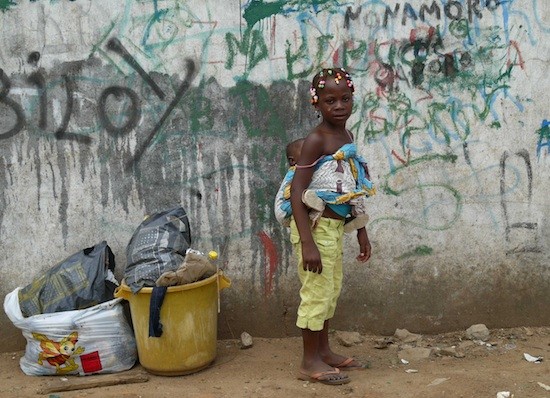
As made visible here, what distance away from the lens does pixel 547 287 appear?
5355 mm

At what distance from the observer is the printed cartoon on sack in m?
4.64

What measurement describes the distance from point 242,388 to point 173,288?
68 cm

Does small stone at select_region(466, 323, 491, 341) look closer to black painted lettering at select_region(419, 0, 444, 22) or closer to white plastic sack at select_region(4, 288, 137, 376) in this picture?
black painted lettering at select_region(419, 0, 444, 22)

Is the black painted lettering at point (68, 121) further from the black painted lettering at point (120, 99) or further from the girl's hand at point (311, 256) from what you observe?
the girl's hand at point (311, 256)

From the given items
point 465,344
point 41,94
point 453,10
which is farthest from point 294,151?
point 465,344

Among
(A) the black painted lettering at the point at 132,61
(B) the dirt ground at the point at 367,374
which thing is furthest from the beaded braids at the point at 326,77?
(B) the dirt ground at the point at 367,374

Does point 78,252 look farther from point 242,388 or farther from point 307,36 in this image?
point 307,36

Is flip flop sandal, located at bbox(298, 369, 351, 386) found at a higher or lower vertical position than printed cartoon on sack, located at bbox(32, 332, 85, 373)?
lower

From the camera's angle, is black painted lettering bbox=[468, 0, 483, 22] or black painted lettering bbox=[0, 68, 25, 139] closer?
black painted lettering bbox=[0, 68, 25, 139]

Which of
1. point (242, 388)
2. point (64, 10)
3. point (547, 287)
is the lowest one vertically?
point (242, 388)

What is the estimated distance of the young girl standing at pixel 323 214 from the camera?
427 cm

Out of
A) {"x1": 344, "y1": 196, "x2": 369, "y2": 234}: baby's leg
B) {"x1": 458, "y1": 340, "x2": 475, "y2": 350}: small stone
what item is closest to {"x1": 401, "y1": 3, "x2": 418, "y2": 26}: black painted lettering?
{"x1": 344, "y1": 196, "x2": 369, "y2": 234}: baby's leg

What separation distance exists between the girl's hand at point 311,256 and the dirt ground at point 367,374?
71 cm

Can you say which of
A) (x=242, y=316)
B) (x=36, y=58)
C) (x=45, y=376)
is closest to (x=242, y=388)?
(x=242, y=316)
